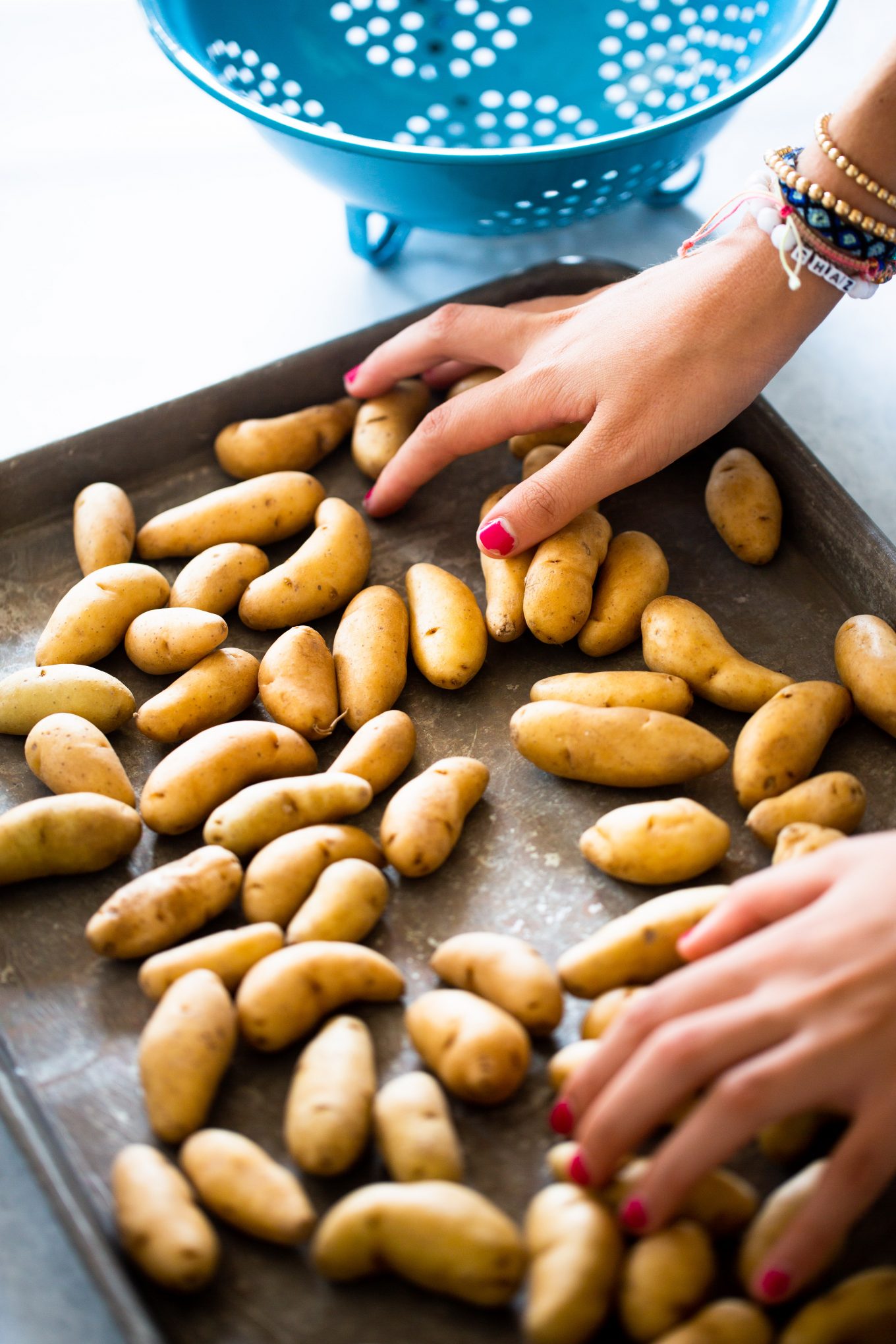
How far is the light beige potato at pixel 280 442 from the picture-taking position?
115 cm

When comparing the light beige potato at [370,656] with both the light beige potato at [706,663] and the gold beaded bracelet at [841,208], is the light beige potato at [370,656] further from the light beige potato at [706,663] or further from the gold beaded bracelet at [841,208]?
the gold beaded bracelet at [841,208]

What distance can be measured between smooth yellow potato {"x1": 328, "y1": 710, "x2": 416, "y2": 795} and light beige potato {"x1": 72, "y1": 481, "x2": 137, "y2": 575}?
12.5 inches

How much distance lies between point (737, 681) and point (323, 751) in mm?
349

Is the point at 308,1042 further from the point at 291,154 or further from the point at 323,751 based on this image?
the point at 291,154

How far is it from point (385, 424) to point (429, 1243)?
79 centimetres

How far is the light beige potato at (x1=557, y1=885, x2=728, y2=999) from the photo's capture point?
75 cm

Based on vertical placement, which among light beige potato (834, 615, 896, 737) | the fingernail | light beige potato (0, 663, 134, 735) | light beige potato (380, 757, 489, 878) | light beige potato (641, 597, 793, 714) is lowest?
light beige potato (0, 663, 134, 735)

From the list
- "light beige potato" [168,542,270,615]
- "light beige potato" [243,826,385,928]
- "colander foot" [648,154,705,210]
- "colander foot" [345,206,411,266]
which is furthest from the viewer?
"colander foot" [648,154,705,210]

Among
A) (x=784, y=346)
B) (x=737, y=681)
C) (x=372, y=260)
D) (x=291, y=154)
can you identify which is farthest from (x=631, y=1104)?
(x=372, y=260)

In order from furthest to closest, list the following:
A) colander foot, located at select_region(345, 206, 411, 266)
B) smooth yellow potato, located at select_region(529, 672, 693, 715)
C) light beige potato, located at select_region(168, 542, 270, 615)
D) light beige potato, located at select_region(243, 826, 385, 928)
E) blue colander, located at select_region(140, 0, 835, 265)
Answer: colander foot, located at select_region(345, 206, 411, 266) < blue colander, located at select_region(140, 0, 835, 265) < light beige potato, located at select_region(168, 542, 270, 615) < smooth yellow potato, located at select_region(529, 672, 693, 715) < light beige potato, located at select_region(243, 826, 385, 928)

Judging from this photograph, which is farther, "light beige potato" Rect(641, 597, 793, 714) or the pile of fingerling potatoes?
"light beige potato" Rect(641, 597, 793, 714)

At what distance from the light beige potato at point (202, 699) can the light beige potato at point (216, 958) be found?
0.21 meters

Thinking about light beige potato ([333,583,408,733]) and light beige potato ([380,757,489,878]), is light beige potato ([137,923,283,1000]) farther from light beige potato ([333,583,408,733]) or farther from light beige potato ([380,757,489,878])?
light beige potato ([333,583,408,733])

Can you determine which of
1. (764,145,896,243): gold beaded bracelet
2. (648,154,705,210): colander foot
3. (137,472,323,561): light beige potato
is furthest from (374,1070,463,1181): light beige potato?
(648,154,705,210): colander foot
